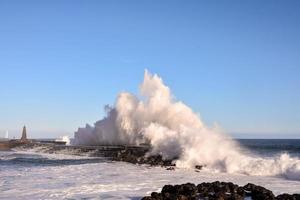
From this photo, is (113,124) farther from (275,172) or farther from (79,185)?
(79,185)

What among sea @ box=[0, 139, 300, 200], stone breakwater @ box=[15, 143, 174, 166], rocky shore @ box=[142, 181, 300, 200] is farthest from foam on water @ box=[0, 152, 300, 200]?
stone breakwater @ box=[15, 143, 174, 166]

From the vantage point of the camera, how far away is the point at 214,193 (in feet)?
46.1

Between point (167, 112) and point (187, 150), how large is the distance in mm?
15623

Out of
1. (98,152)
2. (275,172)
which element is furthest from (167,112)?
(275,172)

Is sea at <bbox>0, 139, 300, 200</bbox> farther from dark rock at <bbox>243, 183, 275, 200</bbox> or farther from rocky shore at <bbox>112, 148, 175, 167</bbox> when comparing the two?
rocky shore at <bbox>112, 148, 175, 167</bbox>

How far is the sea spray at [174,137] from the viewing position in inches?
920

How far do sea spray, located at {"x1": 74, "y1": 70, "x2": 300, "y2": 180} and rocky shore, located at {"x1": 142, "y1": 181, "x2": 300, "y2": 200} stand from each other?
7107 millimetres


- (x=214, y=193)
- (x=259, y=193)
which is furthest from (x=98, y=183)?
(x=259, y=193)

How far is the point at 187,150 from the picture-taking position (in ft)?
93.1

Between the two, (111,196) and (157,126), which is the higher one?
(157,126)

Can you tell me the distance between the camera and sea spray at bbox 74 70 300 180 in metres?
23.4

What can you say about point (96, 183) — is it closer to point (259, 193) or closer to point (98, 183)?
point (98, 183)

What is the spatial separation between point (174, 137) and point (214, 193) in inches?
701

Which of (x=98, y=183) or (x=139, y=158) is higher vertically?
(x=139, y=158)
